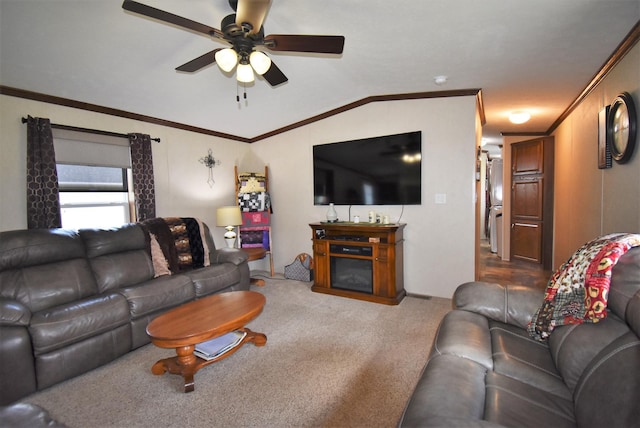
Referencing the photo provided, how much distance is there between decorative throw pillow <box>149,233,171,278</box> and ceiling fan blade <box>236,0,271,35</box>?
2.37m

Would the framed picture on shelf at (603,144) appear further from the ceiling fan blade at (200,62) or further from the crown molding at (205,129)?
the ceiling fan blade at (200,62)

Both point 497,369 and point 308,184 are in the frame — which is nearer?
point 497,369

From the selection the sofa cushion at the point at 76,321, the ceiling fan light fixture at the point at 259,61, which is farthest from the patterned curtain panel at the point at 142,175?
the ceiling fan light fixture at the point at 259,61

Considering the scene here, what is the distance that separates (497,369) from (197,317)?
1899mm

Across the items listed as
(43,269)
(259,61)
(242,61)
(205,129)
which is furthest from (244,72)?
(205,129)

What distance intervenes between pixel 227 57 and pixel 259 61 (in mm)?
206

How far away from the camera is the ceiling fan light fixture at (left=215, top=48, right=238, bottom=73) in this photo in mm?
1943

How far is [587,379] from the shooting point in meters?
1.15

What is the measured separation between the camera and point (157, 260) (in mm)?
3127

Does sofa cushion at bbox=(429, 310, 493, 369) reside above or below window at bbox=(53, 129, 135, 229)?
below

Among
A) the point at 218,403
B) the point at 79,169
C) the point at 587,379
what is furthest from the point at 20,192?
the point at 587,379

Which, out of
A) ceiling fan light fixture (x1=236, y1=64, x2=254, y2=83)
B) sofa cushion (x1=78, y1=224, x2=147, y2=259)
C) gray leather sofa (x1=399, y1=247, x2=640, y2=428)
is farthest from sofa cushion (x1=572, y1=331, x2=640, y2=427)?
sofa cushion (x1=78, y1=224, x2=147, y2=259)

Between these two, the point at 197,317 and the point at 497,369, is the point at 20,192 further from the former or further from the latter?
the point at 497,369

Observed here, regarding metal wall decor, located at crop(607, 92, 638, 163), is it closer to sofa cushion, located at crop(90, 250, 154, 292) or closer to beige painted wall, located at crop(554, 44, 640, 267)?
beige painted wall, located at crop(554, 44, 640, 267)
